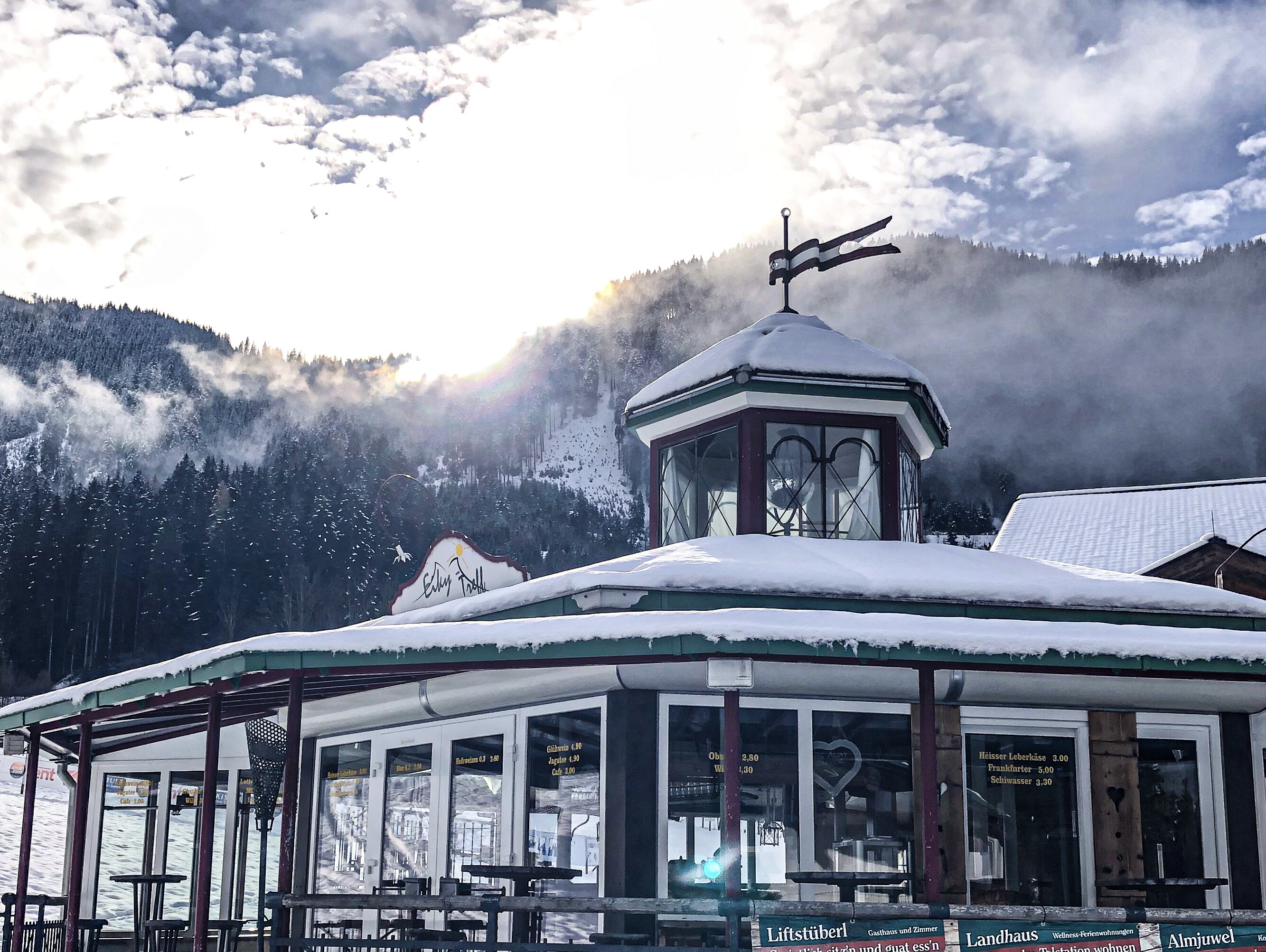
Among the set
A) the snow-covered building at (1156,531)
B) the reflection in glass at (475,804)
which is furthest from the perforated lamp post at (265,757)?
the snow-covered building at (1156,531)

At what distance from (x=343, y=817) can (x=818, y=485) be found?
17.7 feet

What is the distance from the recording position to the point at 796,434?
40.1 ft

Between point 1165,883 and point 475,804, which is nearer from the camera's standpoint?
point 1165,883

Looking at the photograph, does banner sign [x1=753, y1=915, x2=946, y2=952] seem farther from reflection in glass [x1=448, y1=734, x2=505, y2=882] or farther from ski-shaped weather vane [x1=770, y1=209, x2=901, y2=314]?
ski-shaped weather vane [x1=770, y1=209, x2=901, y2=314]

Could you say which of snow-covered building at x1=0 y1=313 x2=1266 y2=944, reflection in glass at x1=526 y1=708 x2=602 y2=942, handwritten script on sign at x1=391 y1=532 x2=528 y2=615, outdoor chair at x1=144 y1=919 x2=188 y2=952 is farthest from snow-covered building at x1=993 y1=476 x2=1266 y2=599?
outdoor chair at x1=144 y1=919 x2=188 y2=952

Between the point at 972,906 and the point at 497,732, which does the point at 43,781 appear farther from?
the point at 972,906

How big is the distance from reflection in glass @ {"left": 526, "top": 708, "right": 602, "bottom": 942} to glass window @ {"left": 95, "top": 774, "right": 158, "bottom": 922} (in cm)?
636

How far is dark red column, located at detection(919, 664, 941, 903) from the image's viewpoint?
26.3 feet

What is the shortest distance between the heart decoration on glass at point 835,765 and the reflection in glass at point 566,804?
5.31ft

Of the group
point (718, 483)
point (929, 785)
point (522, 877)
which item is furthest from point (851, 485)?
point (522, 877)

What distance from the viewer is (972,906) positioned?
726 centimetres

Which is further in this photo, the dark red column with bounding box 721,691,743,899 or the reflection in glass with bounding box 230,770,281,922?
the reflection in glass with bounding box 230,770,281,922

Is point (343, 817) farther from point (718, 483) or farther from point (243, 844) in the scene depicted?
point (718, 483)

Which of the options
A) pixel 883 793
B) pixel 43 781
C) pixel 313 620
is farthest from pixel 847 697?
pixel 313 620
